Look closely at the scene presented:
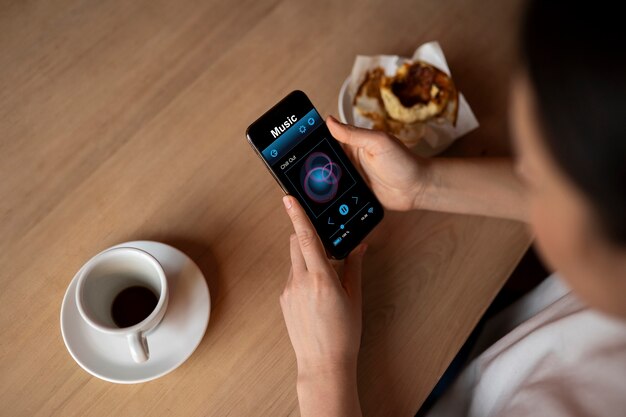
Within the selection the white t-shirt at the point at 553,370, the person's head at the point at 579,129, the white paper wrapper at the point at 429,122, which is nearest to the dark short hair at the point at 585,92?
the person's head at the point at 579,129

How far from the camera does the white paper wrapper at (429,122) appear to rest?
685 mm

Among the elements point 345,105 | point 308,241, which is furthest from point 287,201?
point 345,105

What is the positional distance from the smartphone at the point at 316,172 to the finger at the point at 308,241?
3cm

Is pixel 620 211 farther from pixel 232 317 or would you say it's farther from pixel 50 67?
pixel 50 67

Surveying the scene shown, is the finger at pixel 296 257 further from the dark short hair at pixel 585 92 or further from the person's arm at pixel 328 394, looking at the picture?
the dark short hair at pixel 585 92

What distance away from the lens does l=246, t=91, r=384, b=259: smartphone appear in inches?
22.6

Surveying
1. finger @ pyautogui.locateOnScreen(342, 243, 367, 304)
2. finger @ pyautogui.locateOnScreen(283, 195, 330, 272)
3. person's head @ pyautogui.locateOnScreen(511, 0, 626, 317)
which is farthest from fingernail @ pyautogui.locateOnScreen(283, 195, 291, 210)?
person's head @ pyautogui.locateOnScreen(511, 0, 626, 317)

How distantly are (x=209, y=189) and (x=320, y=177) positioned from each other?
0.15 metres

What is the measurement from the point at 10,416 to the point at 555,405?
0.56 meters

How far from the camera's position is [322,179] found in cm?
60

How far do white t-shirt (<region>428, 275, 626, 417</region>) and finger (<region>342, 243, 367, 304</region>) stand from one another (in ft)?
0.61

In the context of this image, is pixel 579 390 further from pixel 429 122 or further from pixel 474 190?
pixel 429 122

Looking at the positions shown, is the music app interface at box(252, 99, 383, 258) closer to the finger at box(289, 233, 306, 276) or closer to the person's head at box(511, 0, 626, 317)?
the finger at box(289, 233, 306, 276)

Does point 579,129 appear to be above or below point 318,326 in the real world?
above
